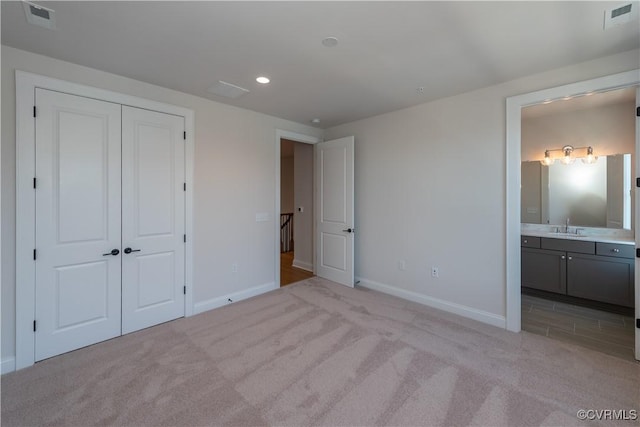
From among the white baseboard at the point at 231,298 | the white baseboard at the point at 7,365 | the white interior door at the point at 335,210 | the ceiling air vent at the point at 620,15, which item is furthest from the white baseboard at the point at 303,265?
the ceiling air vent at the point at 620,15

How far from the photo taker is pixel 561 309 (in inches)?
136

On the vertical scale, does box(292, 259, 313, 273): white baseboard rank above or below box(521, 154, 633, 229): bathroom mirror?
below

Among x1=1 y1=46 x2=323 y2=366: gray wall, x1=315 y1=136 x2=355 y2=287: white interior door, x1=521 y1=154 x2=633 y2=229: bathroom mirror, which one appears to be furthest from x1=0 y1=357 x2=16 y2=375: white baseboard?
x1=521 y1=154 x2=633 y2=229: bathroom mirror

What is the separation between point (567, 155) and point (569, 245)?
136 cm

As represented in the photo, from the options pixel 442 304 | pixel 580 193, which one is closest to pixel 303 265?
pixel 442 304

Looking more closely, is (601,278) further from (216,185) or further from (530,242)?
(216,185)

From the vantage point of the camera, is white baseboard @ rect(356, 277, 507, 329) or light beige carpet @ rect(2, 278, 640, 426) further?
white baseboard @ rect(356, 277, 507, 329)

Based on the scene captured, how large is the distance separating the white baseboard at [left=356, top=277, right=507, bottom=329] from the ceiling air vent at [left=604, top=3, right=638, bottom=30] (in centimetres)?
267

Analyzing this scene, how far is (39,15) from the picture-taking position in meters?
1.81

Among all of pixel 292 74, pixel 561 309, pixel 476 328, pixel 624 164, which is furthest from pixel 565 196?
pixel 292 74

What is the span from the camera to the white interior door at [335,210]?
4242 millimetres

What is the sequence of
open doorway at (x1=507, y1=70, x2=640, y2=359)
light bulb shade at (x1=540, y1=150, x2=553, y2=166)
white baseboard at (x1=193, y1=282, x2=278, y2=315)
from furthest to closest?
light bulb shade at (x1=540, y1=150, x2=553, y2=166), white baseboard at (x1=193, y1=282, x2=278, y2=315), open doorway at (x1=507, y1=70, x2=640, y2=359)

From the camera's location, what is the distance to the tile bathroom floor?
8.55ft

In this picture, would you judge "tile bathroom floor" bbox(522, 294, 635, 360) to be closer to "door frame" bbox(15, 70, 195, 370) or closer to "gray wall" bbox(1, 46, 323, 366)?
"gray wall" bbox(1, 46, 323, 366)
